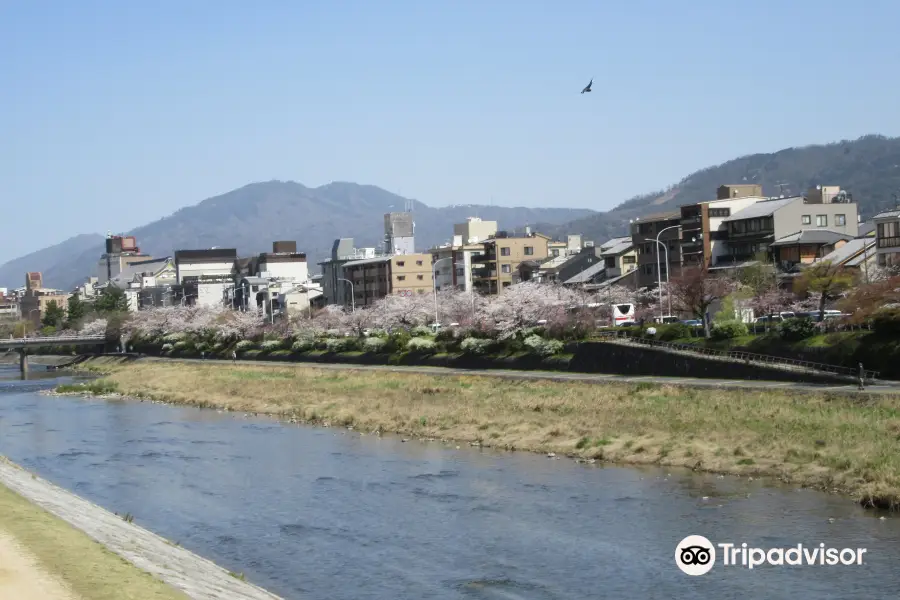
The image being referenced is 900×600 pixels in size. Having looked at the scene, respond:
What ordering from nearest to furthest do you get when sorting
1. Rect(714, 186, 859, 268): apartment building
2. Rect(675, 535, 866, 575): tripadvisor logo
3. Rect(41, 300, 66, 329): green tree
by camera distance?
1. Rect(675, 535, 866, 575): tripadvisor logo
2. Rect(714, 186, 859, 268): apartment building
3. Rect(41, 300, 66, 329): green tree

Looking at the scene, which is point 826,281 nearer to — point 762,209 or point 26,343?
point 762,209

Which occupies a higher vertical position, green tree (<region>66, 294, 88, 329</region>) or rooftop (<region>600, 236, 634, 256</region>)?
rooftop (<region>600, 236, 634, 256</region>)

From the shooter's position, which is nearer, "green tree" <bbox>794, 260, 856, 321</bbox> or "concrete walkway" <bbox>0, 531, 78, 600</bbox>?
"concrete walkway" <bbox>0, 531, 78, 600</bbox>

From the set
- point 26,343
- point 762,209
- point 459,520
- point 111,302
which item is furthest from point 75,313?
point 459,520

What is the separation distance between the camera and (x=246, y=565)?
62.6ft

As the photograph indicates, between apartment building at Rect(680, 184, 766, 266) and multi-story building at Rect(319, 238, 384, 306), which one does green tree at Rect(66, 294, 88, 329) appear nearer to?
multi-story building at Rect(319, 238, 384, 306)

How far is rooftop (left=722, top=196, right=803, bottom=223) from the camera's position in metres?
65.4

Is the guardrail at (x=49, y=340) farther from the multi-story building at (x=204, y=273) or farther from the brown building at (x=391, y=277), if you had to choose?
the multi-story building at (x=204, y=273)

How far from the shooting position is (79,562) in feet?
47.9

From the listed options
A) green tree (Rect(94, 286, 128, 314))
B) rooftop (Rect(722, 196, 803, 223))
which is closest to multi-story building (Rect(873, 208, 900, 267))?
rooftop (Rect(722, 196, 803, 223))

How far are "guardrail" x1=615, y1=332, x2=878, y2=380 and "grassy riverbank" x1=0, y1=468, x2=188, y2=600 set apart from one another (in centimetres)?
2373

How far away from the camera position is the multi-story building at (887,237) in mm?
49969

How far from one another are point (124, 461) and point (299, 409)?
1248cm

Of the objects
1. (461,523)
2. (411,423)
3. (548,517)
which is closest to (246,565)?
(461,523)
